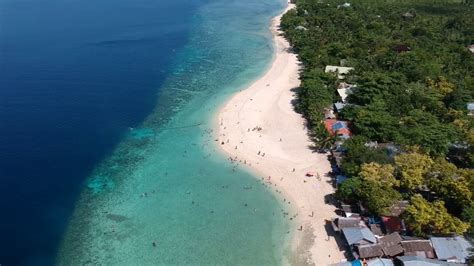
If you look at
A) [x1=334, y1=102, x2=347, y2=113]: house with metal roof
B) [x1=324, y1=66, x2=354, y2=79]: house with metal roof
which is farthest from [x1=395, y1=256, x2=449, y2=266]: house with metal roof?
[x1=324, y1=66, x2=354, y2=79]: house with metal roof

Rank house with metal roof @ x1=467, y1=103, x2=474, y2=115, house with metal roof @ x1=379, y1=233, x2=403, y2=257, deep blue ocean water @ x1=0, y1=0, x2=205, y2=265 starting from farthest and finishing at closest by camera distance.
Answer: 1. house with metal roof @ x1=467, y1=103, x2=474, y2=115
2. deep blue ocean water @ x1=0, y1=0, x2=205, y2=265
3. house with metal roof @ x1=379, y1=233, x2=403, y2=257

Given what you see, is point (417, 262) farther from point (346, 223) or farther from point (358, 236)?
point (346, 223)

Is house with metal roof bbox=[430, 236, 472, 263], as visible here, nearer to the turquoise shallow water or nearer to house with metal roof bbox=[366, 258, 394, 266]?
house with metal roof bbox=[366, 258, 394, 266]

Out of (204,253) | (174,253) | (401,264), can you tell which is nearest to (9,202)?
(174,253)

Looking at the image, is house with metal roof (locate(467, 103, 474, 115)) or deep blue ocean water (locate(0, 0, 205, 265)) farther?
house with metal roof (locate(467, 103, 474, 115))

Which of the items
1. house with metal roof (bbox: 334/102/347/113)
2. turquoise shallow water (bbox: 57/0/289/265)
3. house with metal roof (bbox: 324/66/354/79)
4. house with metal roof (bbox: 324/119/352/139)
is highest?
house with metal roof (bbox: 324/66/354/79)
